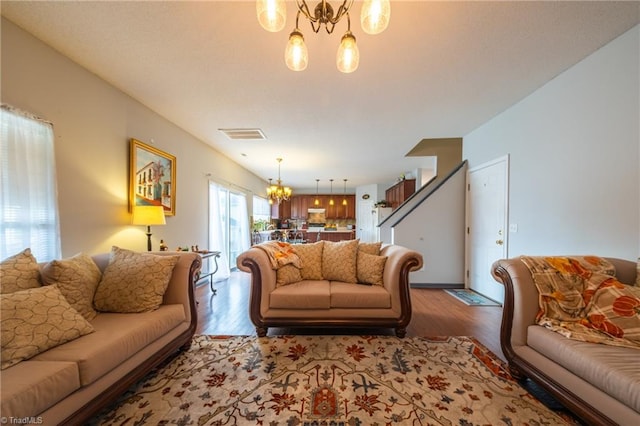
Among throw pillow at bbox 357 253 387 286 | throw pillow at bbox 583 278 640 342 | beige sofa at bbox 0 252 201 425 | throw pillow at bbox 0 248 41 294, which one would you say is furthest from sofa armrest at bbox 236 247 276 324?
throw pillow at bbox 583 278 640 342

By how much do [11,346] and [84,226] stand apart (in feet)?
4.58

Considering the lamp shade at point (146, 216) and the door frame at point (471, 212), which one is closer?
the lamp shade at point (146, 216)

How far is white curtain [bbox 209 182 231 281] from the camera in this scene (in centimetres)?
461

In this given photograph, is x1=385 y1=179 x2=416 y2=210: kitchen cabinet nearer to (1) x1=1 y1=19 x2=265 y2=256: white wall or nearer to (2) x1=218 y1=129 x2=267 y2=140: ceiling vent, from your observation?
(2) x1=218 y1=129 x2=267 y2=140: ceiling vent

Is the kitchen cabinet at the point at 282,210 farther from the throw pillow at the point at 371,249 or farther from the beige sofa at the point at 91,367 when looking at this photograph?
the beige sofa at the point at 91,367

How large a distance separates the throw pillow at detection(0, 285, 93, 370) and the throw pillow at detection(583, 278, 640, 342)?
3.16 meters

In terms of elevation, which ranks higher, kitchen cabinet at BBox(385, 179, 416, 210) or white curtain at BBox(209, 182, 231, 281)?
kitchen cabinet at BBox(385, 179, 416, 210)

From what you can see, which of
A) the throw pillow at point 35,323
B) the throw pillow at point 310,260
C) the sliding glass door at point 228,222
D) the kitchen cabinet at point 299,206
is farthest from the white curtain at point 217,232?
the kitchen cabinet at point 299,206

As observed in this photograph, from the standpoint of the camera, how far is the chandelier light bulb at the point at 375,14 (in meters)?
1.18

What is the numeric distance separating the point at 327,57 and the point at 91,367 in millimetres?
2654

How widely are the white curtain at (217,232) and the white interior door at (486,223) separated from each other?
14.8ft

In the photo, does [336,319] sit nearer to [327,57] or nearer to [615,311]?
[615,311]

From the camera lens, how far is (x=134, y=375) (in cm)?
155

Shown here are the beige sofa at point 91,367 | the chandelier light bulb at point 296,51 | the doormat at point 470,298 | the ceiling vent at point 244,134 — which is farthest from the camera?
the ceiling vent at point 244,134
